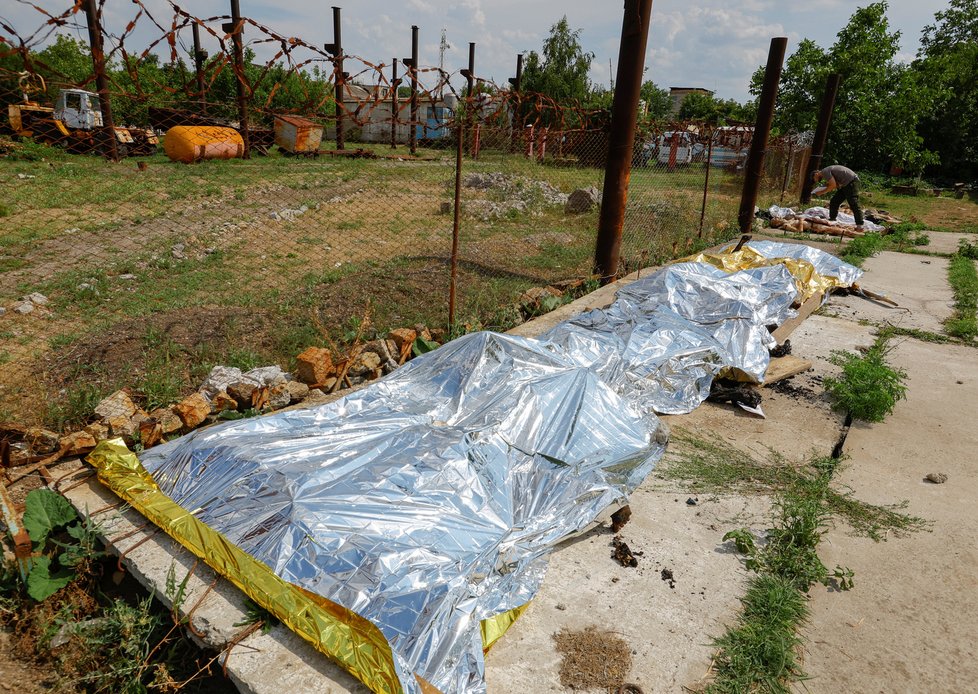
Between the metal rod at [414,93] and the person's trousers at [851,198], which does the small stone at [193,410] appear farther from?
the person's trousers at [851,198]

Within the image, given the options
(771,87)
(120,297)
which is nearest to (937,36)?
(771,87)

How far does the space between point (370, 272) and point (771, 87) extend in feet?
27.6

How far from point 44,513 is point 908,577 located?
13.5ft

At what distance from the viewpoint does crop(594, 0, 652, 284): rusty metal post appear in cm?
641

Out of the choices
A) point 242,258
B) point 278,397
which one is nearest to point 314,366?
point 278,397

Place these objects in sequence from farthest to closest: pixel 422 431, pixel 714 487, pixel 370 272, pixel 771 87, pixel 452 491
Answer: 1. pixel 771 87
2. pixel 370 272
3. pixel 714 487
4. pixel 422 431
5. pixel 452 491

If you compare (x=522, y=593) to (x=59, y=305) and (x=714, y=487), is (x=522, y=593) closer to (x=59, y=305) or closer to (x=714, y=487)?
(x=714, y=487)

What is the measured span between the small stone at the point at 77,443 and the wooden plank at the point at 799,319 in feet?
18.1

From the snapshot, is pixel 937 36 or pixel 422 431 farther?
pixel 937 36

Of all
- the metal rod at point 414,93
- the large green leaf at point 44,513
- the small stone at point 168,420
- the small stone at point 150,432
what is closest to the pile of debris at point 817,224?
the metal rod at point 414,93

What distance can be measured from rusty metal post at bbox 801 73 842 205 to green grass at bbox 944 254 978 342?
242 inches

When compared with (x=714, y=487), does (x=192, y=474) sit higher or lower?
higher

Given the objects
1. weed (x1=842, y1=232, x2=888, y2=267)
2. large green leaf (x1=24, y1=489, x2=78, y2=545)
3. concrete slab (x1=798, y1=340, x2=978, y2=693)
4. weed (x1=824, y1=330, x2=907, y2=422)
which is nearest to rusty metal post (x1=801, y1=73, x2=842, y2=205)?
weed (x1=842, y1=232, x2=888, y2=267)

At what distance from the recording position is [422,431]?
10.9 ft
